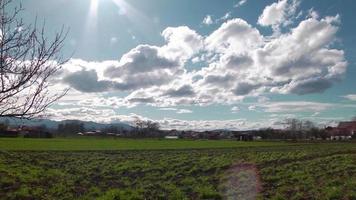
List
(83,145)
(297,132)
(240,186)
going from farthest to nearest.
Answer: (297,132) → (83,145) → (240,186)

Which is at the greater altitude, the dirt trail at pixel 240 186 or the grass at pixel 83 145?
the grass at pixel 83 145

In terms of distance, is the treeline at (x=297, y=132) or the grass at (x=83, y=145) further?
the treeline at (x=297, y=132)

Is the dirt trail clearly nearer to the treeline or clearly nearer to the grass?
the grass

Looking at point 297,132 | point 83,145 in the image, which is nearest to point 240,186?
point 83,145

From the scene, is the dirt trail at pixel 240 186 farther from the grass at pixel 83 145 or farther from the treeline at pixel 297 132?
the treeline at pixel 297 132

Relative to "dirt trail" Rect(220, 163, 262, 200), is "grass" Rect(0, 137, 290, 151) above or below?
above

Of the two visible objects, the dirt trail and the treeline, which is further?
the treeline

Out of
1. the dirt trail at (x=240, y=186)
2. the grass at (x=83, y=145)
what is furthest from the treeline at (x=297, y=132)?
the dirt trail at (x=240, y=186)

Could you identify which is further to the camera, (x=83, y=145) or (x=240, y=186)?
(x=83, y=145)

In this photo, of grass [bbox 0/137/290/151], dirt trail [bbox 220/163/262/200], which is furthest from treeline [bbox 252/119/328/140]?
dirt trail [bbox 220/163/262/200]

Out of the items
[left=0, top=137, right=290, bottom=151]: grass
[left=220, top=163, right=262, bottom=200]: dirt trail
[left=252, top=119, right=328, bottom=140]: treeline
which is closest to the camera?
[left=220, top=163, right=262, bottom=200]: dirt trail

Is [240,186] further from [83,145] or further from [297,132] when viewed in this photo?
[297,132]

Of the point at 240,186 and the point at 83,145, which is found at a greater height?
the point at 83,145

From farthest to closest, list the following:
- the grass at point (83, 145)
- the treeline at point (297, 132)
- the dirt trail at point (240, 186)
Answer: the treeline at point (297, 132), the grass at point (83, 145), the dirt trail at point (240, 186)
